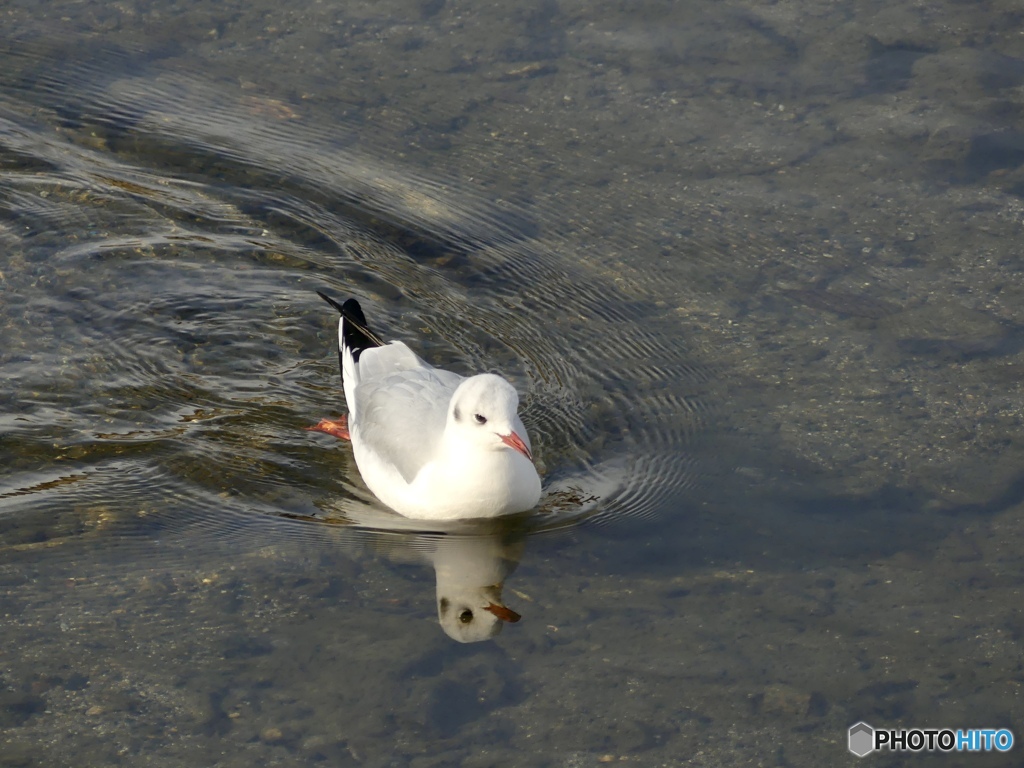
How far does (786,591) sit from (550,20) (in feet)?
22.4

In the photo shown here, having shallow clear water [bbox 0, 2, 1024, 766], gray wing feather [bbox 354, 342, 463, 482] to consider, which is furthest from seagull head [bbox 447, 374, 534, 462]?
shallow clear water [bbox 0, 2, 1024, 766]

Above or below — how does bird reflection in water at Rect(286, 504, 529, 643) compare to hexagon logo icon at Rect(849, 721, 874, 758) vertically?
above

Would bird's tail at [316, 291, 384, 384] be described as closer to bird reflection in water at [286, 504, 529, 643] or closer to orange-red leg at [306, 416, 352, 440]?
orange-red leg at [306, 416, 352, 440]

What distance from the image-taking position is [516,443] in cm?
719

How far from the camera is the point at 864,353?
880cm

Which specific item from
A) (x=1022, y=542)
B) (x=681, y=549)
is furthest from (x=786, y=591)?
(x=1022, y=542)

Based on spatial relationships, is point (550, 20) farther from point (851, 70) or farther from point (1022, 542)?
point (1022, 542)

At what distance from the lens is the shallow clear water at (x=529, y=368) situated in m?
6.47

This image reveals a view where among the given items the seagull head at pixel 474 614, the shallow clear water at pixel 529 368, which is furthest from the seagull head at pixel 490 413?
the seagull head at pixel 474 614

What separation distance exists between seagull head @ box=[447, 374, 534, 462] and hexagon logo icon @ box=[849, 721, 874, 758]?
7.00 feet

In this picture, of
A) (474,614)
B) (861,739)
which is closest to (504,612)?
(474,614)

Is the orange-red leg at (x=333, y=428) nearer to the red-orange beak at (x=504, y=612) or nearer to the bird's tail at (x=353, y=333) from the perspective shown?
the bird's tail at (x=353, y=333)

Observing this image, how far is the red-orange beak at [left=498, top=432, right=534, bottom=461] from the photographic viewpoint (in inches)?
281

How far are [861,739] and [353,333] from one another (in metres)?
4.10
